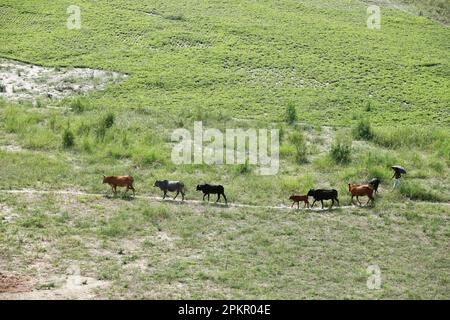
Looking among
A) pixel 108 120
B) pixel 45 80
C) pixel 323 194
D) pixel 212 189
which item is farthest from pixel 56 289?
pixel 45 80

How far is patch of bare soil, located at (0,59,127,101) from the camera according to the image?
48.2 meters

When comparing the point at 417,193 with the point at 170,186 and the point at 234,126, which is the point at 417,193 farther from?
the point at 234,126

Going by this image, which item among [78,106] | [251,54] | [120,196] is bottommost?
[120,196]

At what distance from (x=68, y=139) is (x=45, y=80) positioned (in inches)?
493

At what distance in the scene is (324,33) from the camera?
6003cm

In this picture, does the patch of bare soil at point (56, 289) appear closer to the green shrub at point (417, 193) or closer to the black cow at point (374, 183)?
the black cow at point (374, 183)

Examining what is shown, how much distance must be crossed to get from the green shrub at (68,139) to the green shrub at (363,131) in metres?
15.2

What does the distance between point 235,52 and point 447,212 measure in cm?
2567

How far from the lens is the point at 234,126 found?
43500mm

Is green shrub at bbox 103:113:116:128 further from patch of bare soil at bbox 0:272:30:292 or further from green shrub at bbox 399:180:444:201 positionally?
patch of bare soil at bbox 0:272:30:292

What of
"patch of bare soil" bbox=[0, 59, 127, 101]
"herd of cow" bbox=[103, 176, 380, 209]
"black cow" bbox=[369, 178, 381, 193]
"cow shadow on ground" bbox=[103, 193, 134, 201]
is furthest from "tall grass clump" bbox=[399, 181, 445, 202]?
"patch of bare soil" bbox=[0, 59, 127, 101]

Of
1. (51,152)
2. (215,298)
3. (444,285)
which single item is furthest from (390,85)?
(215,298)

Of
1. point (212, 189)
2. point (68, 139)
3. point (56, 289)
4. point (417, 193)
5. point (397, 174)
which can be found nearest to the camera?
point (56, 289)

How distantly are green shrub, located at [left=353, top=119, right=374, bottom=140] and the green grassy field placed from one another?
0.40ft
